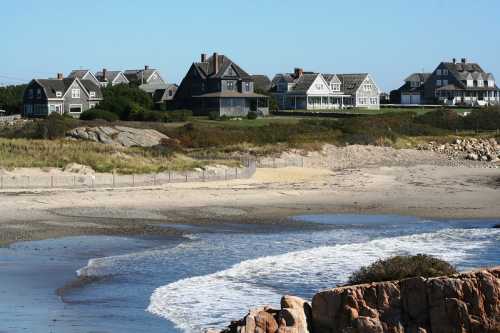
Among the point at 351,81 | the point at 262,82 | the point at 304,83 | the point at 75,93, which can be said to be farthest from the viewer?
the point at 262,82

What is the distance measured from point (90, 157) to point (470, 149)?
34.7 metres

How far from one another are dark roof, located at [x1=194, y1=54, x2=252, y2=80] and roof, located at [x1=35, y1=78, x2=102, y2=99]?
10553 mm

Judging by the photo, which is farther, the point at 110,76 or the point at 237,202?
the point at 110,76

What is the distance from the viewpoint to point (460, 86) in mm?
129250

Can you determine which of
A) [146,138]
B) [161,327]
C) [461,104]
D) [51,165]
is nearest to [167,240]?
[161,327]

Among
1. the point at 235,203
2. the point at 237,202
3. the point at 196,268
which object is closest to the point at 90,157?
the point at 237,202

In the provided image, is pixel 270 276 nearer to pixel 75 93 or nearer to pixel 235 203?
pixel 235 203

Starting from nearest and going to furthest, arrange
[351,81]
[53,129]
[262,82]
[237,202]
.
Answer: [237,202]
[53,129]
[351,81]
[262,82]

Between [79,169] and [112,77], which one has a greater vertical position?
[112,77]

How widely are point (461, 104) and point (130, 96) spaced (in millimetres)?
53682

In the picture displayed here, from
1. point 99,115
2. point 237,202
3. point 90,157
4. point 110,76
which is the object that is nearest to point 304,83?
point 110,76

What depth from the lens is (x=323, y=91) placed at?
111688 millimetres

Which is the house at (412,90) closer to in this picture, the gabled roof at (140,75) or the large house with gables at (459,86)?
the large house with gables at (459,86)

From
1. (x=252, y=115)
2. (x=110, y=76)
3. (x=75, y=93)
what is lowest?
(x=252, y=115)
